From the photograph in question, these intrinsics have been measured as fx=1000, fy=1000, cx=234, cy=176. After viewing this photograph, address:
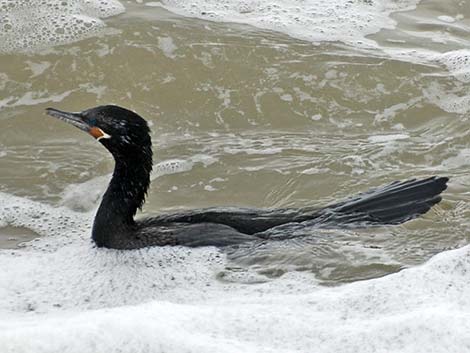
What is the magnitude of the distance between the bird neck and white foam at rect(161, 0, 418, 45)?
9.83ft

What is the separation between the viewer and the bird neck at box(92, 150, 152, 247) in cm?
584

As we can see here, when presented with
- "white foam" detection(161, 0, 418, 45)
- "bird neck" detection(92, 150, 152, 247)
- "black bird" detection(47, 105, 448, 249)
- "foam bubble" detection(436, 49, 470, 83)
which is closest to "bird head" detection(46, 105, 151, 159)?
"black bird" detection(47, 105, 448, 249)

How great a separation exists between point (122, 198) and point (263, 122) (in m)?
1.82

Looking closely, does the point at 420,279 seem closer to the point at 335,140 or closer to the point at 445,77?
the point at 335,140

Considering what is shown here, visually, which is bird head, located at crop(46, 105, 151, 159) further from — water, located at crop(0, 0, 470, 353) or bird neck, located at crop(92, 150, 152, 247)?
water, located at crop(0, 0, 470, 353)

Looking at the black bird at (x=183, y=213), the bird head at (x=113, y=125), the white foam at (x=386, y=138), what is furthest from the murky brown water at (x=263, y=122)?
the bird head at (x=113, y=125)

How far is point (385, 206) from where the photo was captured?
5.86m

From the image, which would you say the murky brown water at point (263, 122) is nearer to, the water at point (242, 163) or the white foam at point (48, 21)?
the water at point (242, 163)

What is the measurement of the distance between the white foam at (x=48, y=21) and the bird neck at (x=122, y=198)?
2.72m

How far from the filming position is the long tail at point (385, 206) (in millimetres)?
5805

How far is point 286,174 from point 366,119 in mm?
1050

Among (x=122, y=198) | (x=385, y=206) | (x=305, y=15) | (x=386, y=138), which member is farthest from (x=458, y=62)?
(x=122, y=198)

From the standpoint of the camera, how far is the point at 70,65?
800 centimetres

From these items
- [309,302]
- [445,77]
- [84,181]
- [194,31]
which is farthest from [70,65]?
[309,302]
